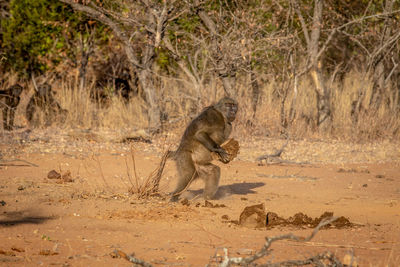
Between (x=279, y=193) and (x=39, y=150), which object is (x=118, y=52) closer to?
(x=39, y=150)

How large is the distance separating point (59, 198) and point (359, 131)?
8.29 m

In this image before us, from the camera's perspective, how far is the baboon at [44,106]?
43.0 ft

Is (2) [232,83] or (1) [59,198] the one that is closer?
(1) [59,198]

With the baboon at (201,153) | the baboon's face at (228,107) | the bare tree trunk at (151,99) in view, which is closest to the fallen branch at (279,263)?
the baboon at (201,153)

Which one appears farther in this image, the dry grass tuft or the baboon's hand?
the dry grass tuft

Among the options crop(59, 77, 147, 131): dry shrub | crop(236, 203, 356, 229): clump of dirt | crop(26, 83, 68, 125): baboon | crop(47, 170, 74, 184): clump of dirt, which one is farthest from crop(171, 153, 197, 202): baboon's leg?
crop(26, 83, 68, 125): baboon

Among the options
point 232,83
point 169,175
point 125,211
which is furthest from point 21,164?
point 232,83

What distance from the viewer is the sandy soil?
434cm

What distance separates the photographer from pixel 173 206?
613 cm

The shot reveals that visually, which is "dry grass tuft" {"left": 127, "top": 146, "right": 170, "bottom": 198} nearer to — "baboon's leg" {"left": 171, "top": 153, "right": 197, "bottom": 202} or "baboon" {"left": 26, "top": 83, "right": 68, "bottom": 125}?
"baboon's leg" {"left": 171, "top": 153, "right": 197, "bottom": 202}

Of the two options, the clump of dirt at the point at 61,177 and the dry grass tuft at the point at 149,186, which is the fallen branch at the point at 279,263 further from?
the clump of dirt at the point at 61,177

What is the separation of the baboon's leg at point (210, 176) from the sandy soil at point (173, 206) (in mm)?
219

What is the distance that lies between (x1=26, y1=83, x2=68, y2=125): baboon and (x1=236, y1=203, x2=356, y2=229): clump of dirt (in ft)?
28.2

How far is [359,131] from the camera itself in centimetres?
1280
